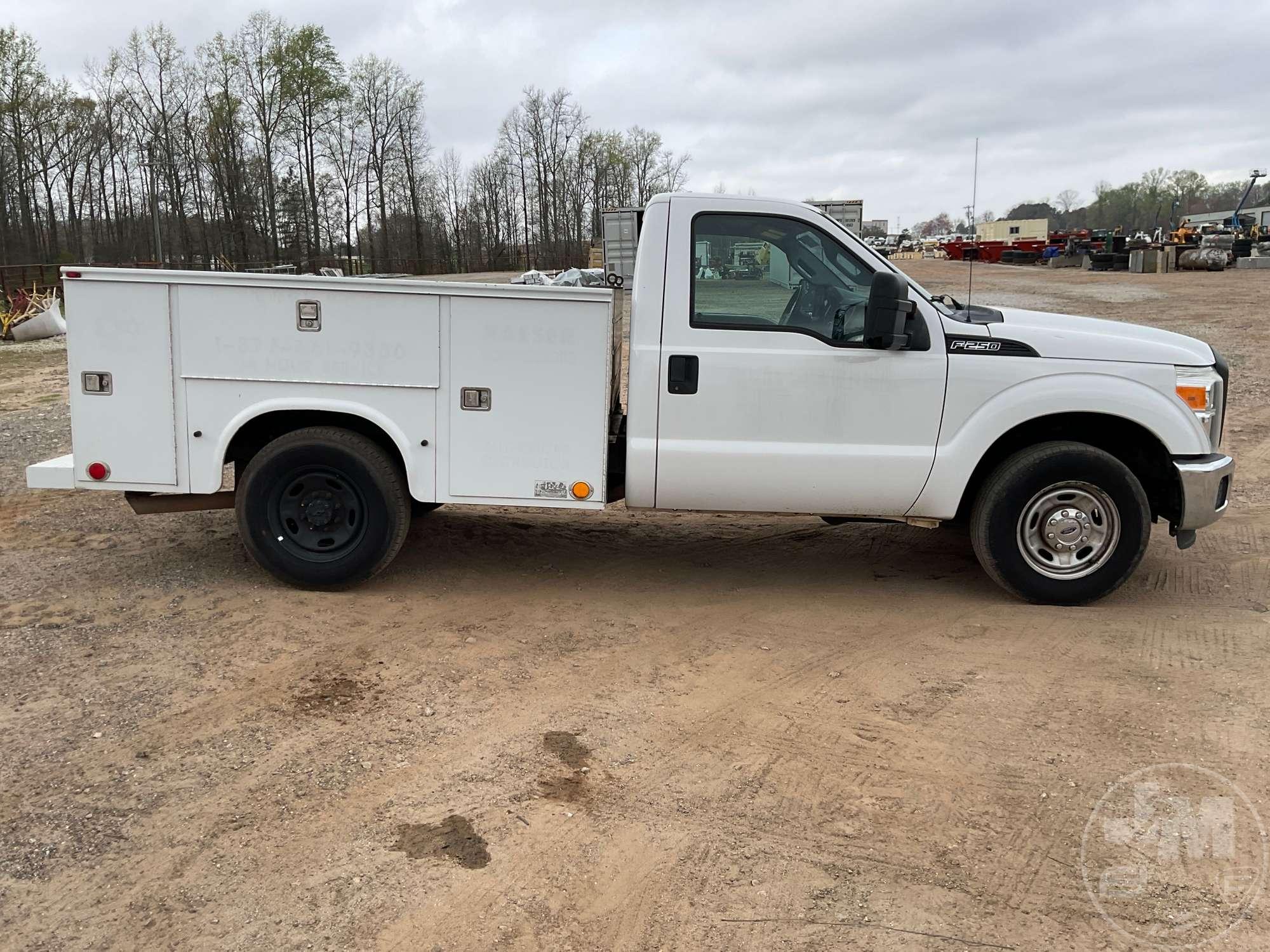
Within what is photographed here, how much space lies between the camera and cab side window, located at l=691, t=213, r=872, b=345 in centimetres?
560

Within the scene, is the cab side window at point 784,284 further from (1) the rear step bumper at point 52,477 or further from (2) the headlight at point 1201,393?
(1) the rear step bumper at point 52,477

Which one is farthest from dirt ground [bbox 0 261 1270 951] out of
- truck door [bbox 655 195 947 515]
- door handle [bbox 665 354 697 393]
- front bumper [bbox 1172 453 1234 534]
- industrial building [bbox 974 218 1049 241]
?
industrial building [bbox 974 218 1049 241]

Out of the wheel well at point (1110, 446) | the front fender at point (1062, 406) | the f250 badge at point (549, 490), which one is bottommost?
the f250 badge at point (549, 490)

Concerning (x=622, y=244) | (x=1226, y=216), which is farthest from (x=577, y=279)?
(x=1226, y=216)

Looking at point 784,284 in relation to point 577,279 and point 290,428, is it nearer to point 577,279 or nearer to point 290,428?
point 577,279

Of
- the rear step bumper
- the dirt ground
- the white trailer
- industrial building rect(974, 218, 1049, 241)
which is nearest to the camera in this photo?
the dirt ground

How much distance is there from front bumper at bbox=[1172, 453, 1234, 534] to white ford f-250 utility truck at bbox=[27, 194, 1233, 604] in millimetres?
12

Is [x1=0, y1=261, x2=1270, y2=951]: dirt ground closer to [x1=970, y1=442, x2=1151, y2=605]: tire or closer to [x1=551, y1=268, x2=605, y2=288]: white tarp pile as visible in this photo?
[x1=970, y1=442, x2=1151, y2=605]: tire

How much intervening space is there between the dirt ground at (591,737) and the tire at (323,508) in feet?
0.76

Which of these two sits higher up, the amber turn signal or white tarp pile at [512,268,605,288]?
white tarp pile at [512,268,605,288]

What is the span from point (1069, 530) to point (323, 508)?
4158mm

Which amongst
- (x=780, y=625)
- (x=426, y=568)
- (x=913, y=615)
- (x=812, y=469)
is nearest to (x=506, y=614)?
(x=426, y=568)

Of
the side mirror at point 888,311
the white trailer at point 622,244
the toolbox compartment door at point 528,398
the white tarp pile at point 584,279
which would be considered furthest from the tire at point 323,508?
the side mirror at point 888,311

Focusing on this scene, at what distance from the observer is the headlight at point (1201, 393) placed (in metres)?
5.68
